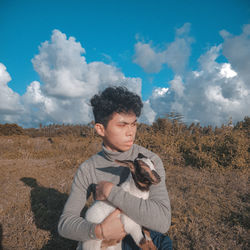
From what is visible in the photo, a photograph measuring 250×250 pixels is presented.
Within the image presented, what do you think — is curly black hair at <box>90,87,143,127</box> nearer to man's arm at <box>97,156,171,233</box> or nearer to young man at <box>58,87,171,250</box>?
young man at <box>58,87,171,250</box>

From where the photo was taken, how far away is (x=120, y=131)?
2.11 metres

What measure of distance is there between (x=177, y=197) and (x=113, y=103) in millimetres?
3870

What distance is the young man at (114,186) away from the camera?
1.62 metres

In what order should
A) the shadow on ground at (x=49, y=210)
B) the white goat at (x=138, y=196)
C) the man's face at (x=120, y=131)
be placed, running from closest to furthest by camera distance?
the white goat at (x=138, y=196) < the man's face at (x=120, y=131) < the shadow on ground at (x=49, y=210)

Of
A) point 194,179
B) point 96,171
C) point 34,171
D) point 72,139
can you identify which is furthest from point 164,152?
point 72,139

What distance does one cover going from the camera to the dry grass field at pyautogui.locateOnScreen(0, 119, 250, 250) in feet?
10.1

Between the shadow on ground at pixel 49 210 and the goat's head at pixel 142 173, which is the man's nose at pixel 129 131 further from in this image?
the shadow on ground at pixel 49 210

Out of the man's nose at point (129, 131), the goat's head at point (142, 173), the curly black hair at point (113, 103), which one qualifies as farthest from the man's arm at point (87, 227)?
the curly black hair at point (113, 103)

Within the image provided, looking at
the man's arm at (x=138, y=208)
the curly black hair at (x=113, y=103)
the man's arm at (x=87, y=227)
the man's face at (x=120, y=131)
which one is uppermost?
the curly black hair at (x=113, y=103)

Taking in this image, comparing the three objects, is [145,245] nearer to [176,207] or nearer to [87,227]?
[87,227]

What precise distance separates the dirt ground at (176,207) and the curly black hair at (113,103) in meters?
2.41

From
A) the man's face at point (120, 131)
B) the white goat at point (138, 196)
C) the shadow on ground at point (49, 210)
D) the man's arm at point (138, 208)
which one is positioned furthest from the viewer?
the shadow on ground at point (49, 210)

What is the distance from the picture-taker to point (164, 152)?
8242mm

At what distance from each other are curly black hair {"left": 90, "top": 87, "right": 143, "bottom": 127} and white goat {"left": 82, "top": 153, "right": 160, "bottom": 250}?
2.25 ft
